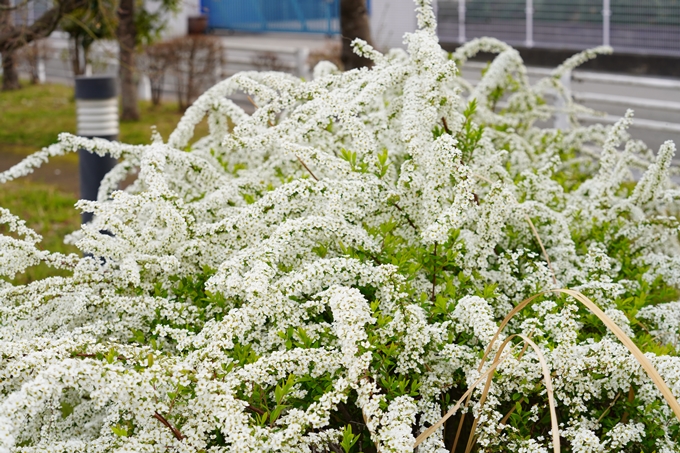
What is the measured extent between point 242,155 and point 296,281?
175 centimetres

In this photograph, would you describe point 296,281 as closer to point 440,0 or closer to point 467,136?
point 467,136

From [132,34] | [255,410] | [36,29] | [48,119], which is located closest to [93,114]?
[36,29]

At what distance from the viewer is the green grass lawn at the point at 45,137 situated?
6.95 meters

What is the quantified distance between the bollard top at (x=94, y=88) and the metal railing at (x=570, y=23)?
12.6m

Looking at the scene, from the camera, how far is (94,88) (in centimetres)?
525

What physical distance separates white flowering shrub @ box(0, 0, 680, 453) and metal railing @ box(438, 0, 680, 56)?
1367 centimetres

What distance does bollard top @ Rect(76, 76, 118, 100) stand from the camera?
5.22 metres

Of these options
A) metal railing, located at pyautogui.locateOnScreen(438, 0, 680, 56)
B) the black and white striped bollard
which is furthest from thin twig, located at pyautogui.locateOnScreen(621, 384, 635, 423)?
metal railing, located at pyautogui.locateOnScreen(438, 0, 680, 56)

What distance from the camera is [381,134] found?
3.30m

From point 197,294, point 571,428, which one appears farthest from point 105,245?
point 571,428

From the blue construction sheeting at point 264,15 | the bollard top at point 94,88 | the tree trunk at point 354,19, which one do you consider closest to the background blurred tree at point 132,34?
the tree trunk at point 354,19

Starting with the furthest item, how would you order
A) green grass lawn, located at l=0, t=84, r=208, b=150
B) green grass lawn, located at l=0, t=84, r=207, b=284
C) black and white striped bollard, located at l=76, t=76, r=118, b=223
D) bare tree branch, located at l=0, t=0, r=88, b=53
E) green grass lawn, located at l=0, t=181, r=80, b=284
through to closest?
1. green grass lawn, located at l=0, t=84, r=208, b=150
2. green grass lawn, located at l=0, t=84, r=207, b=284
3. green grass lawn, located at l=0, t=181, r=80, b=284
4. bare tree branch, located at l=0, t=0, r=88, b=53
5. black and white striped bollard, located at l=76, t=76, r=118, b=223

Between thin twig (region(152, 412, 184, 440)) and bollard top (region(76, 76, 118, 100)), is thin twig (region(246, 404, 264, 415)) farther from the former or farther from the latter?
bollard top (region(76, 76, 118, 100))

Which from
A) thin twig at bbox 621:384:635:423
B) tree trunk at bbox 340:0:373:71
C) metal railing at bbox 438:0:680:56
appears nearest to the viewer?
thin twig at bbox 621:384:635:423
